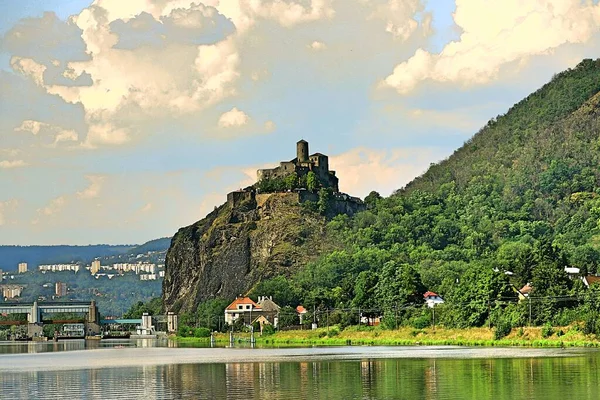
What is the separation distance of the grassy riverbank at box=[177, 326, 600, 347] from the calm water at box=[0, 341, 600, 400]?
7148mm

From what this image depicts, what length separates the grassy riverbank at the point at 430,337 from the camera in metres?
91.6

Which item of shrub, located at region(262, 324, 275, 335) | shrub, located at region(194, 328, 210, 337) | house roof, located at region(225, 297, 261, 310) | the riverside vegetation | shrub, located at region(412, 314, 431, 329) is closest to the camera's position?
the riverside vegetation

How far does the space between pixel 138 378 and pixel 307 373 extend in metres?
10.4

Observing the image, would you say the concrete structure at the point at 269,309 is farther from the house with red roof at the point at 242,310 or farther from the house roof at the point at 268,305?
the house with red roof at the point at 242,310

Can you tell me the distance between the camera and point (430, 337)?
110438 mm

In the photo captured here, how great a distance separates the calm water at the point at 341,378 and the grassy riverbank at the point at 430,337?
23.5 feet

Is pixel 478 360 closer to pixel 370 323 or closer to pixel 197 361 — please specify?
pixel 197 361

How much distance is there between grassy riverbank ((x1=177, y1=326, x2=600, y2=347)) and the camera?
9156cm

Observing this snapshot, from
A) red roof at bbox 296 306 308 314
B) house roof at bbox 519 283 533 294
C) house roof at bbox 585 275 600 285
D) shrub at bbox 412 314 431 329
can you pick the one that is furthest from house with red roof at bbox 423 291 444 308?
red roof at bbox 296 306 308 314

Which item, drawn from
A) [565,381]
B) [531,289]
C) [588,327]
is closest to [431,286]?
[531,289]

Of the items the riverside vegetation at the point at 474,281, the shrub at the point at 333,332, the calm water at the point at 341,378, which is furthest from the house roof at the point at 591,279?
the calm water at the point at 341,378

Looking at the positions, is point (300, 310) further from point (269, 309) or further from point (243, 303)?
point (243, 303)

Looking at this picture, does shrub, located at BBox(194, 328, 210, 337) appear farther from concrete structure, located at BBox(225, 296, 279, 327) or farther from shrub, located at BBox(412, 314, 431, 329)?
shrub, located at BBox(412, 314, 431, 329)

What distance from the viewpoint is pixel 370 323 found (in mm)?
131250
